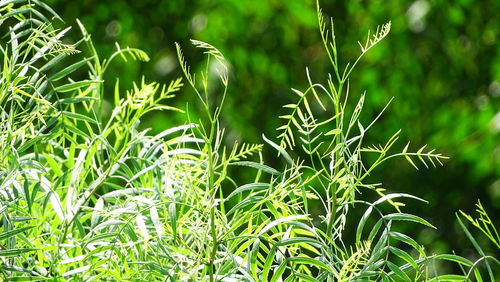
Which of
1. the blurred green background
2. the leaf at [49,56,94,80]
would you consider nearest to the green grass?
the leaf at [49,56,94,80]

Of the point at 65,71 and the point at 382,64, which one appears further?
the point at 382,64

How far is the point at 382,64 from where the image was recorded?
191 centimetres

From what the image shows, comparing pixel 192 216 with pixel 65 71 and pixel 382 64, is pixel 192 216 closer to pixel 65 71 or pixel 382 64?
pixel 65 71

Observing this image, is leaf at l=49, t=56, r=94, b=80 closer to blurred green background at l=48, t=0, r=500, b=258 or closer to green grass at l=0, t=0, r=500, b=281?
green grass at l=0, t=0, r=500, b=281

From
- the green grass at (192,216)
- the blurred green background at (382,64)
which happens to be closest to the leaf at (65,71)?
the green grass at (192,216)

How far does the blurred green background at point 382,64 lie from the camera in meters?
1.85

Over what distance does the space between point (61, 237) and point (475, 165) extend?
153 centimetres

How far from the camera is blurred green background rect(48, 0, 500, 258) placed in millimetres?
1849

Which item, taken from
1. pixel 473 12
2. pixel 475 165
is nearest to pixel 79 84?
pixel 475 165

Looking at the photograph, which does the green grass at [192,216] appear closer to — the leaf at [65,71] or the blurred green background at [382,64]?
the leaf at [65,71]

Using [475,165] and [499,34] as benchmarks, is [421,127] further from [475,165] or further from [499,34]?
[499,34]

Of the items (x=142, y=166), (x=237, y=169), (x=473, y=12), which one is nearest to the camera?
(x=142, y=166)

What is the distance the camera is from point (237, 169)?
184 centimetres

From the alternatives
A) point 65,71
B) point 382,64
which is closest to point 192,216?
point 65,71
